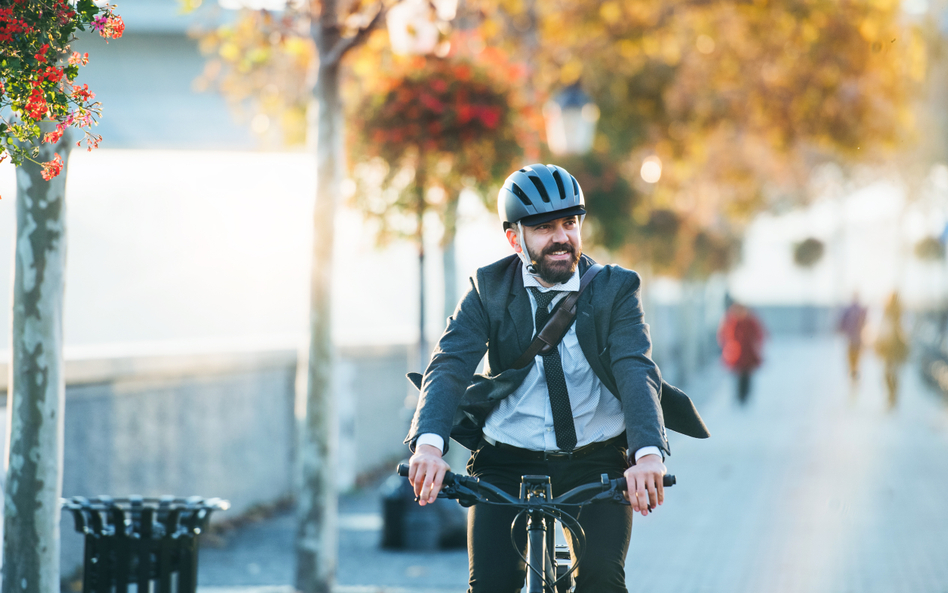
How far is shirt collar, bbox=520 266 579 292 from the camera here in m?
3.67

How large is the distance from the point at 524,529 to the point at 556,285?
750 mm

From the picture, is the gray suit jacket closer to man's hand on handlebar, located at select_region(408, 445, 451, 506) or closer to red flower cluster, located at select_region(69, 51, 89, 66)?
man's hand on handlebar, located at select_region(408, 445, 451, 506)

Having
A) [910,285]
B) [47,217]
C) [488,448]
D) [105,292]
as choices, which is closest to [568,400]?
[488,448]

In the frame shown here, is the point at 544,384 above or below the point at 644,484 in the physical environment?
above

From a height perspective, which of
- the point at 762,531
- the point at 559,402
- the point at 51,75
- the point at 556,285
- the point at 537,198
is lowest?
the point at 762,531

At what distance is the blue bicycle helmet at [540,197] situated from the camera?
3551 millimetres

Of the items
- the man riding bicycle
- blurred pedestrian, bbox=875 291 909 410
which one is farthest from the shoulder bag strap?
blurred pedestrian, bbox=875 291 909 410

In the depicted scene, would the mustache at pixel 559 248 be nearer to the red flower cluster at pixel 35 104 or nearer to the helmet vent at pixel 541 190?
the helmet vent at pixel 541 190

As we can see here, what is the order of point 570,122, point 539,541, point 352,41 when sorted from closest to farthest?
point 539,541, point 352,41, point 570,122

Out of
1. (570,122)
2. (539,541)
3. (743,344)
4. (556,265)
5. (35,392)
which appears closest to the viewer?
(539,541)

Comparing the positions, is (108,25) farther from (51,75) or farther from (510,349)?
(510,349)

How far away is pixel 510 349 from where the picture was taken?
3.68 m

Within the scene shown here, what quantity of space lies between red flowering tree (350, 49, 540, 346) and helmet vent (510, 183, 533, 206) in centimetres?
461

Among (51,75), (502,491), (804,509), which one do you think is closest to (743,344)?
(804,509)
